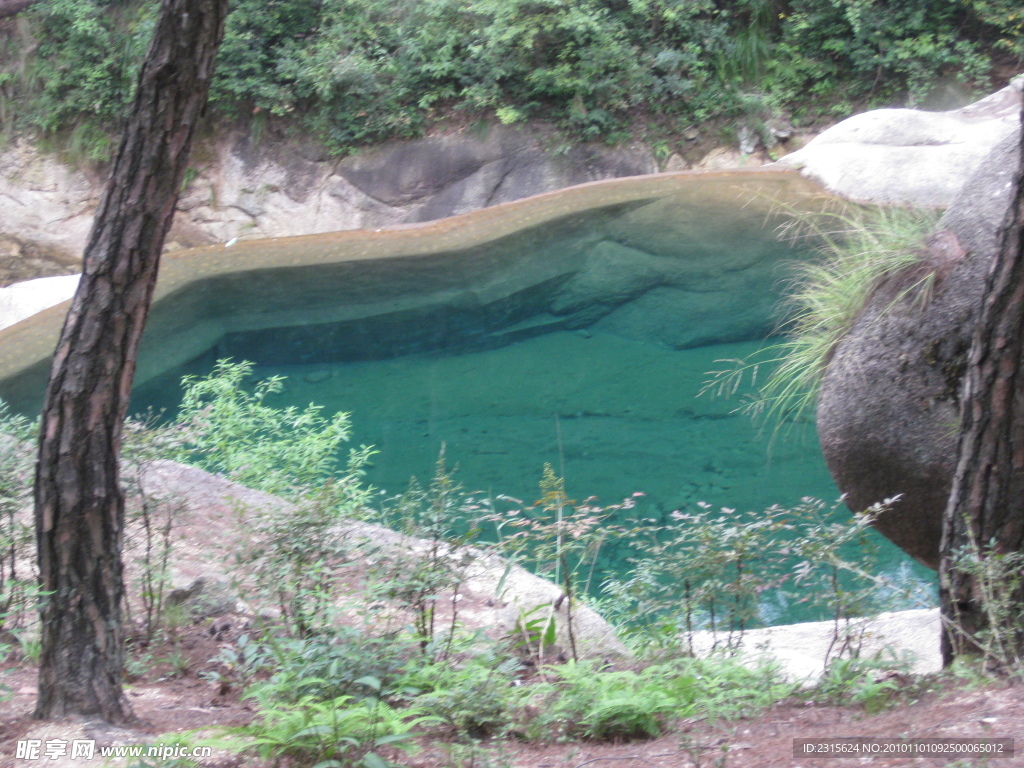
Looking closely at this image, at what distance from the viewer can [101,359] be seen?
2199 mm

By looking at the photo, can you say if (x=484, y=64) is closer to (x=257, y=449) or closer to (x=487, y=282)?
(x=487, y=282)

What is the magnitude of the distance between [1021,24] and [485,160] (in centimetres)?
829

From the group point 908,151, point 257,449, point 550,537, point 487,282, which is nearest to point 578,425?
A: point 257,449

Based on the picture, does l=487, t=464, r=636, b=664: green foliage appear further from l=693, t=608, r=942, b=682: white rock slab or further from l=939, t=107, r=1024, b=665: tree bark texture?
l=939, t=107, r=1024, b=665: tree bark texture

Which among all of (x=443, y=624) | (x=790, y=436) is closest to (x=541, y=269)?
(x=790, y=436)

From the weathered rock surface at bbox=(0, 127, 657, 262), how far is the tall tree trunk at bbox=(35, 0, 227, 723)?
1023 centimetres

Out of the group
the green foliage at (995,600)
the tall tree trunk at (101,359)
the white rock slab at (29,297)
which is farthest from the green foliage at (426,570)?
the white rock slab at (29,297)

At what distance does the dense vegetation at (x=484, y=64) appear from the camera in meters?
12.7

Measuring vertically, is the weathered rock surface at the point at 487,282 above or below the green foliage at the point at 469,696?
above

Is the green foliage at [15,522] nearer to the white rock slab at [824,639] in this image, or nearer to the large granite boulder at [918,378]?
the white rock slab at [824,639]

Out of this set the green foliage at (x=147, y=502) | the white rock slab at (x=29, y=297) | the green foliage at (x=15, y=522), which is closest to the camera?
the green foliage at (x=15, y=522)

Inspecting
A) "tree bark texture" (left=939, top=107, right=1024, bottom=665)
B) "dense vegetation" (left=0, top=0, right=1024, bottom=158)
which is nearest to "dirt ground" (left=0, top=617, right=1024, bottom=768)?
"tree bark texture" (left=939, top=107, right=1024, bottom=665)

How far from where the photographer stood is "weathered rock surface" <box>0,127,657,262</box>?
40.8 feet

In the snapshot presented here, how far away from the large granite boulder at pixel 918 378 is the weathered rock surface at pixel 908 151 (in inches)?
270
